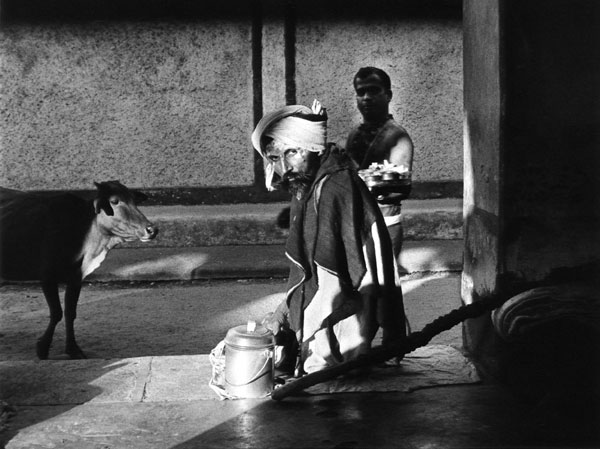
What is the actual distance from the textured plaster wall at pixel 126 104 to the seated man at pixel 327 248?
5.46 meters

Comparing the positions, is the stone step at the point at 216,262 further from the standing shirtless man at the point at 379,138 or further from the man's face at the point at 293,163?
the man's face at the point at 293,163

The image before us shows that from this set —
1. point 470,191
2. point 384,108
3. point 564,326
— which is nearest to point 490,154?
point 470,191

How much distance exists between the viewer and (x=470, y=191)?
21.2 feet

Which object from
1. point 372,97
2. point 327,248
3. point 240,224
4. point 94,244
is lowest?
point 240,224

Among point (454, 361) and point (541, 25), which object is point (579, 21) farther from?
point (454, 361)

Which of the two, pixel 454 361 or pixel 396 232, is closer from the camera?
pixel 454 361

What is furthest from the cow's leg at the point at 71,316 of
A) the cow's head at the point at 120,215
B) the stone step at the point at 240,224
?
the stone step at the point at 240,224

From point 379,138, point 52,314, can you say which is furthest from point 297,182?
point 52,314

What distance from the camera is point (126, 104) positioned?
11.3 metres

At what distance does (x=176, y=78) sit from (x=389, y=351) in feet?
20.3

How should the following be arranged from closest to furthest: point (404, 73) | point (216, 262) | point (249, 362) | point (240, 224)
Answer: point (249, 362) → point (216, 262) → point (240, 224) → point (404, 73)

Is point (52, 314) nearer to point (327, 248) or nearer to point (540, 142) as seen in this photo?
point (327, 248)

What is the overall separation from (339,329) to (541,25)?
189 centimetres

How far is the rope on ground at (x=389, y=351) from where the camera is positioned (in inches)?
225
